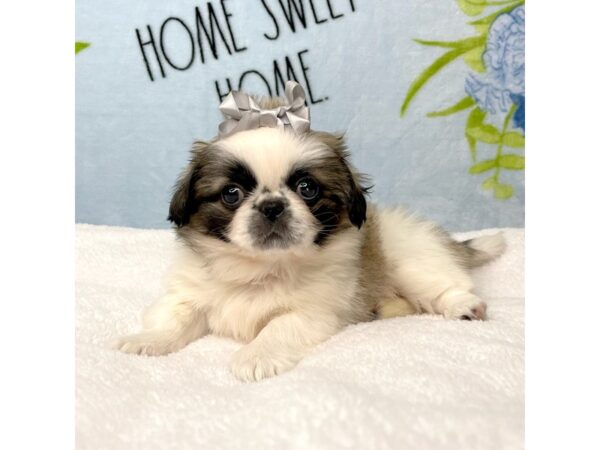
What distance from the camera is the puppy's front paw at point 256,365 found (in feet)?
5.30

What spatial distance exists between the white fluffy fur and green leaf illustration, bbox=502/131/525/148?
53.5 inches

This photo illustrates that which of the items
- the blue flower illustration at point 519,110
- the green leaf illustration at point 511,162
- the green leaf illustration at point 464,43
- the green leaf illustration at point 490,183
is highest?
the green leaf illustration at point 464,43

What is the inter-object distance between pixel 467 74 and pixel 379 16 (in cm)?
56

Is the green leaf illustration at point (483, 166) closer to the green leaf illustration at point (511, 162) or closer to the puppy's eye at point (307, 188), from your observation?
the green leaf illustration at point (511, 162)

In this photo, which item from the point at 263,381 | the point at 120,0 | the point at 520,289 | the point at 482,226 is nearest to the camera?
the point at 263,381

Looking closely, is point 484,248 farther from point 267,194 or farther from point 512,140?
point 267,194

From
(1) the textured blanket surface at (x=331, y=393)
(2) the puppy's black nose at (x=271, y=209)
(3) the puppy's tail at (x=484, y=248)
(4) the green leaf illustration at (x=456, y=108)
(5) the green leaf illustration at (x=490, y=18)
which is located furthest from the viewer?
(4) the green leaf illustration at (x=456, y=108)

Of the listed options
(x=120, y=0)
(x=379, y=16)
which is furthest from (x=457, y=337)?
(x=120, y=0)

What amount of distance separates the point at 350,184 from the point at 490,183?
161 centimetres

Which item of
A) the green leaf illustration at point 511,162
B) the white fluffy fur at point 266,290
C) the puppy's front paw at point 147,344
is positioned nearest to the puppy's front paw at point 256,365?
the white fluffy fur at point 266,290

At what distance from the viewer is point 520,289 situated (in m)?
2.62

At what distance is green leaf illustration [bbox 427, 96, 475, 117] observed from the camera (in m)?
3.33

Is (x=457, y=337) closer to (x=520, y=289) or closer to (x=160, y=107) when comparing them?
(x=520, y=289)

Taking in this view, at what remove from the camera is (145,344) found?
1.84 meters
